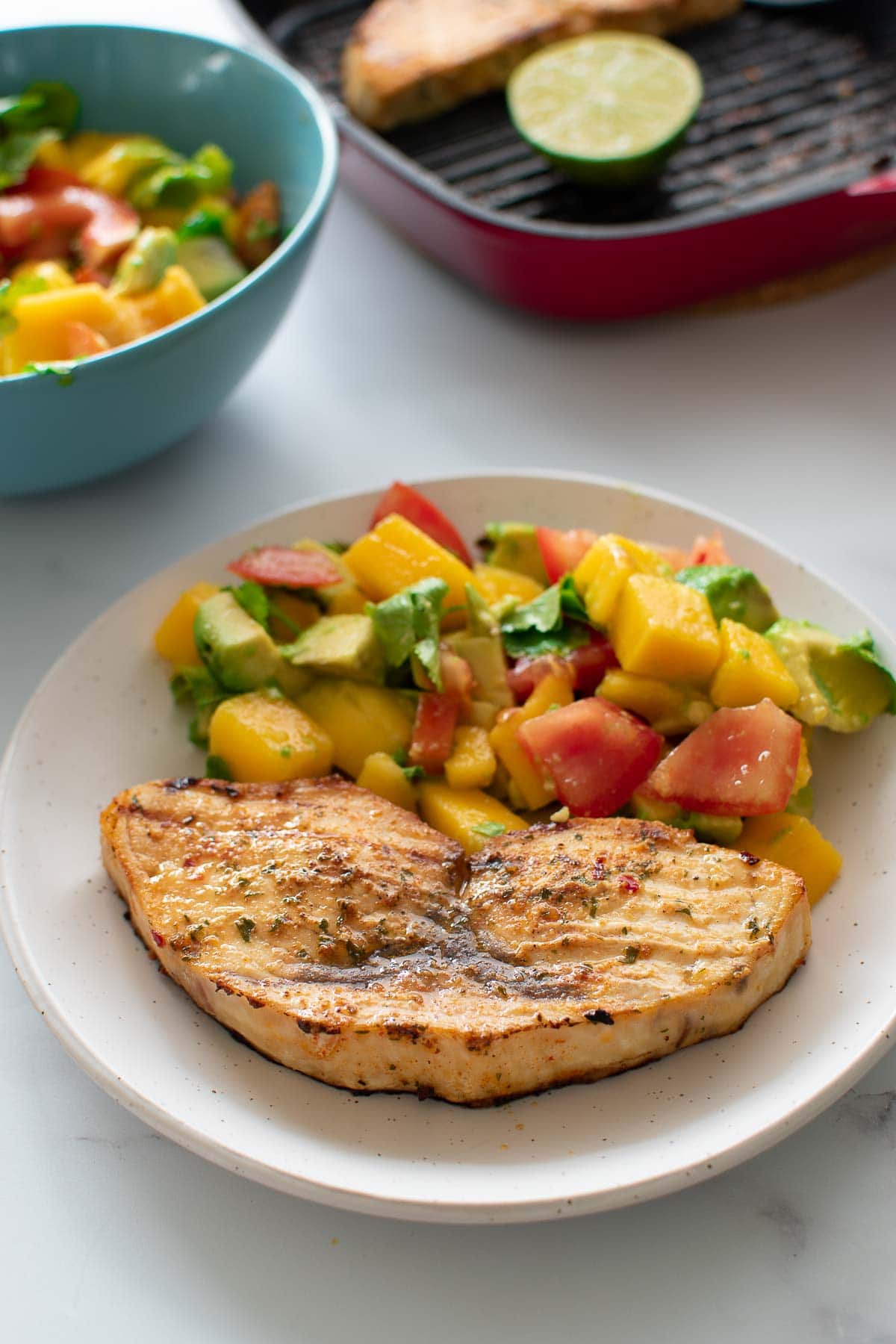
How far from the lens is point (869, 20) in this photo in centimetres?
320

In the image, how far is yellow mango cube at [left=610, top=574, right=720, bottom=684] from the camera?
5.80ft

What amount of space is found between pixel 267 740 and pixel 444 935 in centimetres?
42

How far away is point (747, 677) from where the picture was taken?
1769mm

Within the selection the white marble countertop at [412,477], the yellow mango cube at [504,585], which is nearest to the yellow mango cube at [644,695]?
the yellow mango cube at [504,585]

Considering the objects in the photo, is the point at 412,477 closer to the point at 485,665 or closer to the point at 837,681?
the point at 485,665

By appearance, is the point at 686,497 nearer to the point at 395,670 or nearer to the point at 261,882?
the point at 395,670

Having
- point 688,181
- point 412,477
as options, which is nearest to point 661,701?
point 412,477

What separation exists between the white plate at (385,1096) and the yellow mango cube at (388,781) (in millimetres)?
287

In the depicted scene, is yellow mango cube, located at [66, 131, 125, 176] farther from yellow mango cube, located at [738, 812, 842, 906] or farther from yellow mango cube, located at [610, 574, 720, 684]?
yellow mango cube, located at [738, 812, 842, 906]

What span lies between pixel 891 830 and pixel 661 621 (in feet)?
1.35

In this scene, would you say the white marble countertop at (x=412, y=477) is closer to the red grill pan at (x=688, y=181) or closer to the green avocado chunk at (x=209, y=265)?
the red grill pan at (x=688, y=181)

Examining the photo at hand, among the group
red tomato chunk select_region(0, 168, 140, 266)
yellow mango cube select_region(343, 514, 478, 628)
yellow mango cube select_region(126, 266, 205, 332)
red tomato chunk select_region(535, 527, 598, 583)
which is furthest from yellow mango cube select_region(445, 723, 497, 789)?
red tomato chunk select_region(0, 168, 140, 266)

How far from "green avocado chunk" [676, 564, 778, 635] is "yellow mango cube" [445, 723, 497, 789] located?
383mm

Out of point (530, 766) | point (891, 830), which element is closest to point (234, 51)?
point (530, 766)
